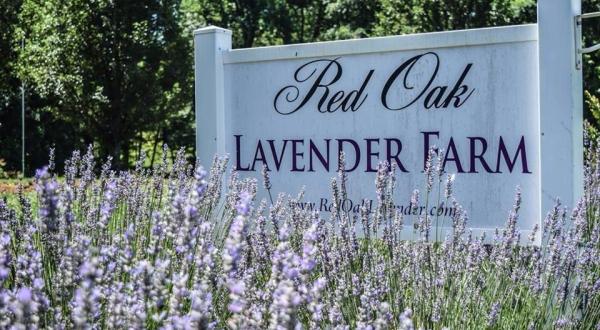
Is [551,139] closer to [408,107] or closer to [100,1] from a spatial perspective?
[408,107]

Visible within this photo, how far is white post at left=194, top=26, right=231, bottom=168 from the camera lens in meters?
5.29

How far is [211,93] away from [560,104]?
89.0 inches

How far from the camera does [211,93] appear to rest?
5309 millimetres

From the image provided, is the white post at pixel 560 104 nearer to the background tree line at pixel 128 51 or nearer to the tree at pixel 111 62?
the background tree line at pixel 128 51

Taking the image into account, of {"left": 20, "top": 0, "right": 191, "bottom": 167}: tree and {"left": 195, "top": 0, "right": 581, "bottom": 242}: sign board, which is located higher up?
{"left": 20, "top": 0, "right": 191, "bottom": 167}: tree

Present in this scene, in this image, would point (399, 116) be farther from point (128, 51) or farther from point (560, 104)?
point (128, 51)

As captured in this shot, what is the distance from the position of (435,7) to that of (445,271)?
12617mm

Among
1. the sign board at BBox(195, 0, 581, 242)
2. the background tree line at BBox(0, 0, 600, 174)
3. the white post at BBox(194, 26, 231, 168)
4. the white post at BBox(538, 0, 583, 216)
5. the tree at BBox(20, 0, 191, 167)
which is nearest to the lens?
the white post at BBox(538, 0, 583, 216)

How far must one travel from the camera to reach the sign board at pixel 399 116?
4.27 meters

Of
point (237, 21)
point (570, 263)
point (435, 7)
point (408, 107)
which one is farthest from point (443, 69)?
point (237, 21)

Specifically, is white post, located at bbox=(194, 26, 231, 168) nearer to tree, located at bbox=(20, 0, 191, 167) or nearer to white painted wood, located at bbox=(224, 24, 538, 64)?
white painted wood, located at bbox=(224, 24, 538, 64)

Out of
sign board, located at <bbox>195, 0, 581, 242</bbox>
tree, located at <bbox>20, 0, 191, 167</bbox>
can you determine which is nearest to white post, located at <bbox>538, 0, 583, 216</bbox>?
sign board, located at <bbox>195, 0, 581, 242</bbox>

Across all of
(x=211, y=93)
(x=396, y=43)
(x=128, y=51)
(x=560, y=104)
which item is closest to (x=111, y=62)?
(x=128, y=51)

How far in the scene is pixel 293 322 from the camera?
1.65m
